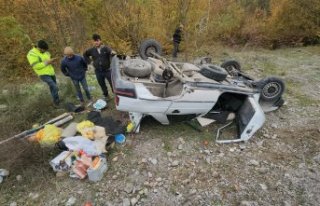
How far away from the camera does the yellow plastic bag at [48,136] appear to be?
12.2 feet

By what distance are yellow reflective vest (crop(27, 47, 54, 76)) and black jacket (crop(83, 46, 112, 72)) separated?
81 cm

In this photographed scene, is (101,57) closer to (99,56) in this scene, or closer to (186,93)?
(99,56)

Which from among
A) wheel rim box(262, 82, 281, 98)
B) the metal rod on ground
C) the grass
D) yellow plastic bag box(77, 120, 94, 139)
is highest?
wheel rim box(262, 82, 281, 98)

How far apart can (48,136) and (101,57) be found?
6.18 feet

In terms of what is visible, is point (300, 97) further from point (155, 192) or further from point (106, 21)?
point (106, 21)

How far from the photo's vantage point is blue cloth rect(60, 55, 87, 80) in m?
4.80

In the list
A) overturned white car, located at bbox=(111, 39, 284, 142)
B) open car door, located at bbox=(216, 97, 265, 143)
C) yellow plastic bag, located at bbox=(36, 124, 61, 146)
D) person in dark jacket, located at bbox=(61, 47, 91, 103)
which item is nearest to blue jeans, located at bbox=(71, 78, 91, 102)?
person in dark jacket, located at bbox=(61, 47, 91, 103)

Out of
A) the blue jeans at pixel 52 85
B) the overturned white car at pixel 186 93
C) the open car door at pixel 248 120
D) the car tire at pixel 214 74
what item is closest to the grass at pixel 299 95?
the overturned white car at pixel 186 93

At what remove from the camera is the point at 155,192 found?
3.15 meters

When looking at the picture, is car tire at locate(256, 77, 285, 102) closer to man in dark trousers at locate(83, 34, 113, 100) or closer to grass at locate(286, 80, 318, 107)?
grass at locate(286, 80, 318, 107)

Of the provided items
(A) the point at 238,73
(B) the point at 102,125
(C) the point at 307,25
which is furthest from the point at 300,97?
(C) the point at 307,25

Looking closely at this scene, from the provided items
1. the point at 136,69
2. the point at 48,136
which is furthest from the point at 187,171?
the point at 48,136

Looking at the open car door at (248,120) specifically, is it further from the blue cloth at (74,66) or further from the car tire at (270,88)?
the blue cloth at (74,66)

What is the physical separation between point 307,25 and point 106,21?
9.06m
